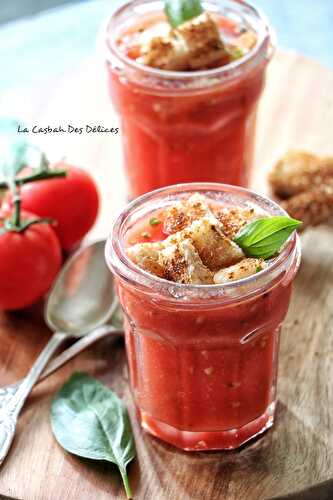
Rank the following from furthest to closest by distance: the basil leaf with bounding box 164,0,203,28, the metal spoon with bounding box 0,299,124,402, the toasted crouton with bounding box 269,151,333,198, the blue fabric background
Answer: the blue fabric background
the toasted crouton with bounding box 269,151,333,198
the basil leaf with bounding box 164,0,203,28
the metal spoon with bounding box 0,299,124,402

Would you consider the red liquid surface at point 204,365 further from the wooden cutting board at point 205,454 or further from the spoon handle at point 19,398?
the spoon handle at point 19,398

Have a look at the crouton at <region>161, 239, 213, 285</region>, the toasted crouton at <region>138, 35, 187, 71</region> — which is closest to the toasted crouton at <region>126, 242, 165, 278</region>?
the crouton at <region>161, 239, 213, 285</region>

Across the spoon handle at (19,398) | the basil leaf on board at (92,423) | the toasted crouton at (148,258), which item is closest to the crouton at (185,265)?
the toasted crouton at (148,258)

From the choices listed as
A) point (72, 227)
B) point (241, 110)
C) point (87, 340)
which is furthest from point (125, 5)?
point (87, 340)

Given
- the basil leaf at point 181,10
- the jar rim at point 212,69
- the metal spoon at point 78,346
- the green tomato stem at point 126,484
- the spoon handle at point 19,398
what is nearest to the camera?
the green tomato stem at point 126,484

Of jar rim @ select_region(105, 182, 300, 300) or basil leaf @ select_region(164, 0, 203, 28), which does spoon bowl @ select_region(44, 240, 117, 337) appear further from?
basil leaf @ select_region(164, 0, 203, 28)

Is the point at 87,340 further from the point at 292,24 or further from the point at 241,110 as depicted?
the point at 292,24
